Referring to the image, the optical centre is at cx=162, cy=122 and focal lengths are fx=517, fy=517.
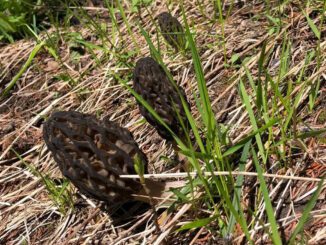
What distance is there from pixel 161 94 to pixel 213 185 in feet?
1.42

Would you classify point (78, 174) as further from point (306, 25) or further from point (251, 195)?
point (306, 25)

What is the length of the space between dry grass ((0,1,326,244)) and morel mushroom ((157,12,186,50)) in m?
0.08

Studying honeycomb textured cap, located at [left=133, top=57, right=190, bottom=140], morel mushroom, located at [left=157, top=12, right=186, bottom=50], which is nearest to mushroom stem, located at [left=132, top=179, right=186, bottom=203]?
honeycomb textured cap, located at [left=133, top=57, right=190, bottom=140]

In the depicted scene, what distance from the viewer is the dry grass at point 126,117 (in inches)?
76.9

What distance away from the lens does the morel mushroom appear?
9.47 feet

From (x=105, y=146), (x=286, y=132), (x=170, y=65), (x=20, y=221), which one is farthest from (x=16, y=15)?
(x=286, y=132)

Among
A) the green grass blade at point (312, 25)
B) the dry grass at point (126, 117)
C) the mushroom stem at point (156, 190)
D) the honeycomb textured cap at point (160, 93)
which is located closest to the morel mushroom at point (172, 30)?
the dry grass at point (126, 117)

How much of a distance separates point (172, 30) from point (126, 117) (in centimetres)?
58

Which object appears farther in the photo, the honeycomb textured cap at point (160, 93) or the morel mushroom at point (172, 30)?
the morel mushroom at point (172, 30)

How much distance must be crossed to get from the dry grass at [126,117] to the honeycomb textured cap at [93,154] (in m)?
0.21

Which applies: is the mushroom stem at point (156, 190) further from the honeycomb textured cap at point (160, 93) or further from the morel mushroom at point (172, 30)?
the morel mushroom at point (172, 30)

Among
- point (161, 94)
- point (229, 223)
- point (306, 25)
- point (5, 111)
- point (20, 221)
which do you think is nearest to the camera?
point (229, 223)

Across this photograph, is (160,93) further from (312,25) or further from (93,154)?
(312,25)

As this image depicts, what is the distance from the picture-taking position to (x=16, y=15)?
147 inches
